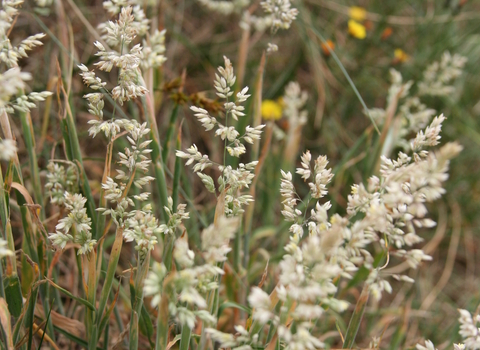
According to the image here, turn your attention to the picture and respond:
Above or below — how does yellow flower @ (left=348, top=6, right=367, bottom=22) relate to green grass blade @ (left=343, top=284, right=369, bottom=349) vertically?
above

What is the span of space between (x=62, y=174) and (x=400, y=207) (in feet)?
2.30

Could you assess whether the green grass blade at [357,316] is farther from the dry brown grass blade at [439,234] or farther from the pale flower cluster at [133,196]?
the dry brown grass blade at [439,234]

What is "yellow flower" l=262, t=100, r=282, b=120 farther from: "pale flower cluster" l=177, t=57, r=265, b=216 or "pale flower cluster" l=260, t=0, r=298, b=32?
"pale flower cluster" l=177, t=57, r=265, b=216

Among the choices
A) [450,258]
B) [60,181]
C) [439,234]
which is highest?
[60,181]

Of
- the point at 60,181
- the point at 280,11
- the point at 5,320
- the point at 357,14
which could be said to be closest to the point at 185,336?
the point at 5,320

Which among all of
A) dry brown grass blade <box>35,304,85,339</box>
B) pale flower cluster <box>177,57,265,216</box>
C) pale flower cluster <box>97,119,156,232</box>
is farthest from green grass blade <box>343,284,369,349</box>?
dry brown grass blade <box>35,304,85,339</box>

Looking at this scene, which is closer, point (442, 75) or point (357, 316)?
point (357, 316)

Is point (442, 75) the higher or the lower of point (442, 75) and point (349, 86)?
the higher

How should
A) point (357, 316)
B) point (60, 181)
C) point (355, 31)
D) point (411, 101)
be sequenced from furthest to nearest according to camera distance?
point (355, 31)
point (411, 101)
point (60, 181)
point (357, 316)

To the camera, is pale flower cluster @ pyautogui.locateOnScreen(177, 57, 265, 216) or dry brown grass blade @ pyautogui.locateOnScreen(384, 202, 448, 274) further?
dry brown grass blade @ pyautogui.locateOnScreen(384, 202, 448, 274)

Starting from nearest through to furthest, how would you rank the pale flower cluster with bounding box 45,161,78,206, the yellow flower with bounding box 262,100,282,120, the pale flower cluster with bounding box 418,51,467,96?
1. the pale flower cluster with bounding box 45,161,78,206
2. the pale flower cluster with bounding box 418,51,467,96
3. the yellow flower with bounding box 262,100,282,120

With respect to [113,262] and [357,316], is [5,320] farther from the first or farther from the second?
[357,316]

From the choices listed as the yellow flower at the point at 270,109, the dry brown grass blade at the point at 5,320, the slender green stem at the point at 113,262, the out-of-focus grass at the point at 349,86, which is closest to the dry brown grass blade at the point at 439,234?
the out-of-focus grass at the point at 349,86

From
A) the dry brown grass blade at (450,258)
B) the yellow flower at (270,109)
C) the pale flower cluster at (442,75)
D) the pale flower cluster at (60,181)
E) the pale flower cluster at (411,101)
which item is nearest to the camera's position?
the pale flower cluster at (60,181)
